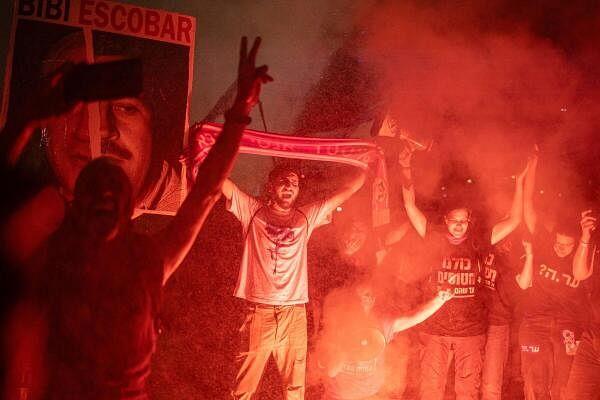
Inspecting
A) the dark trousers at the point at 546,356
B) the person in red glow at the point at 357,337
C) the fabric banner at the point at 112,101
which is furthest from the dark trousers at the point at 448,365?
the fabric banner at the point at 112,101

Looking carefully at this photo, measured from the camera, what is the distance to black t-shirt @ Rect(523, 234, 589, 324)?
17.8 ft

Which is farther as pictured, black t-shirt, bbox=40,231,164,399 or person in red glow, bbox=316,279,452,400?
person in red glow, bbox=316,279,452,400

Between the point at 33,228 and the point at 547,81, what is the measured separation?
193 inches

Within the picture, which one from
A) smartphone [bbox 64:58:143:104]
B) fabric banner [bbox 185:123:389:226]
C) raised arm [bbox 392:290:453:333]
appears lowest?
raised arm [bbox 392:290:453:333]

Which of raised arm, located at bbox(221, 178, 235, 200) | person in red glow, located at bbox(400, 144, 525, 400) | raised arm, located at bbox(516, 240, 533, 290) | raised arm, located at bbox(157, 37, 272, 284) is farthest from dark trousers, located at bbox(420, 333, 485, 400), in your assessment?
raised arm, located at bbox(157, 37, 272, 284)

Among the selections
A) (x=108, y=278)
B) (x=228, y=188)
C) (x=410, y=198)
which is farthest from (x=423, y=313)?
(x=108, y=278)

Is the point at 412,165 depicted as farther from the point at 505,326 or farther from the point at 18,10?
the point at 18,10

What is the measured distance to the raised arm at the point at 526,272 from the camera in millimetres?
5457

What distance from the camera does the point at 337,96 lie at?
5.20 m

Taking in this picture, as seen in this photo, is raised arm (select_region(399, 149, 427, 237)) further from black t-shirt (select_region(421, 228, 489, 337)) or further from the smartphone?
the smartphone

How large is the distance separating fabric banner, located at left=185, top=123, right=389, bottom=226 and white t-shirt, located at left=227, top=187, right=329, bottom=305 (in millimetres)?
420

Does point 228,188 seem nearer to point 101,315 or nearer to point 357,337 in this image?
point 101,315

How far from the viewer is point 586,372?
17.3 feet

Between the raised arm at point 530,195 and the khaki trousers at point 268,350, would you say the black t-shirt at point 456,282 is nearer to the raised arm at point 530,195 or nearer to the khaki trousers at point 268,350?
the raised arm at point 530,195
